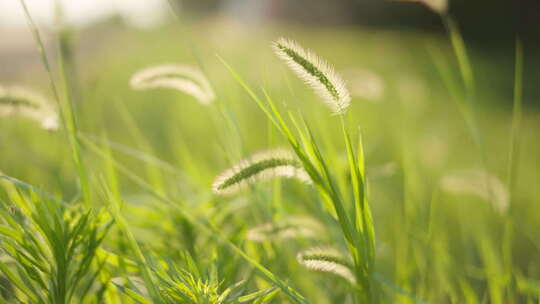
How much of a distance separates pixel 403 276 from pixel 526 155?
3038mm

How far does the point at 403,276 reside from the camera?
1233 millimetres

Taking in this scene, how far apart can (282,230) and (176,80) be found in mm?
454

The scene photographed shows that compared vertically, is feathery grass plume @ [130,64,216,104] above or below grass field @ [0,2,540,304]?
above

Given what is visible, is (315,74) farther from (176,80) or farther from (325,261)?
(176,80)

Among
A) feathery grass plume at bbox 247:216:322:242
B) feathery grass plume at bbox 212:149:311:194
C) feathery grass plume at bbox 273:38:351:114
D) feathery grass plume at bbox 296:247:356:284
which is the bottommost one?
feathery grass plume at bbox 296:247:356:284

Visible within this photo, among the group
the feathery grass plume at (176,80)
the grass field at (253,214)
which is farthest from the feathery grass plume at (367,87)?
the feathery grass plume at (176,80)

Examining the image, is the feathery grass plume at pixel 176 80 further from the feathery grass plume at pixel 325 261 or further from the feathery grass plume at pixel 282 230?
the feathery grass plume at pixel 325 261

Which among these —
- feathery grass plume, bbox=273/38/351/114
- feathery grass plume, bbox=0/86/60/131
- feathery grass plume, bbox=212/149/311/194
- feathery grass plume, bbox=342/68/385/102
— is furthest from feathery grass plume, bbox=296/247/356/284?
feathery grass plume, bbox=342/68/385/102

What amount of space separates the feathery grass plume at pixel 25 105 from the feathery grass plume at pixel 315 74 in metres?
0.55

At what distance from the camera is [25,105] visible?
1090mm

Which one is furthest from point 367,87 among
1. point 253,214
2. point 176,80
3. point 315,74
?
point 315,74

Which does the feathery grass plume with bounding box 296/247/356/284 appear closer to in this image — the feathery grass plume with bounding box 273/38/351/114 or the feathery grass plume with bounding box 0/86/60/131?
the feathery grass plume with bounding box 273/38/351/114

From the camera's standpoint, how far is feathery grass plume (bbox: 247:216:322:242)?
1.00 metres

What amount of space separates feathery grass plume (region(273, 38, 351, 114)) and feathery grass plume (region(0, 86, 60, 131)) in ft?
1.80
